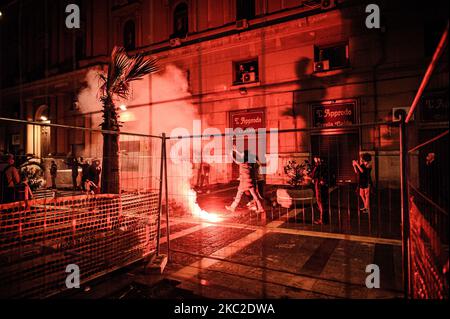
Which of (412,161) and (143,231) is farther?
(412,161)

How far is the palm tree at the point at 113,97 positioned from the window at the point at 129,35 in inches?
591

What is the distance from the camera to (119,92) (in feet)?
24.8

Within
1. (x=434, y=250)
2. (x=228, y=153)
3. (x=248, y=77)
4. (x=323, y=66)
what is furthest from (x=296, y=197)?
(x=248, y=77)

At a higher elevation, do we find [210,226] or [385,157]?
[385,157]

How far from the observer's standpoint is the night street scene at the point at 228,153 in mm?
3623

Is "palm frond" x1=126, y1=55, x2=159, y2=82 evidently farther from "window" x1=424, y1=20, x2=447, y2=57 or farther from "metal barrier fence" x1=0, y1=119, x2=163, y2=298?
"window" x1=424, y1=20, x2=447, y2=57

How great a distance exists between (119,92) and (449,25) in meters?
7.46

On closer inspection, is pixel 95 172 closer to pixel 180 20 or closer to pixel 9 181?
pixel 9 181

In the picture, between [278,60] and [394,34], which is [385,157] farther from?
[278,60]

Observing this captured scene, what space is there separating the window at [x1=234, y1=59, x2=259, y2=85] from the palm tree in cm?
894

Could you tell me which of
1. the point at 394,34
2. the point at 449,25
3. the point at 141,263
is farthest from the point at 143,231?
the point at 394,34

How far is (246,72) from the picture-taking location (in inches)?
627

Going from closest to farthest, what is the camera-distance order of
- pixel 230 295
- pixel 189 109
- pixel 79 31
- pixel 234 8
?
pixel 230 295, pixel 234 8, pixel 189 109, pixel 79 31

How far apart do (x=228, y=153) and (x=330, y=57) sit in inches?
291
